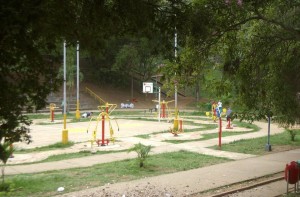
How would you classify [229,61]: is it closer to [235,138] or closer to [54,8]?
[54,8]

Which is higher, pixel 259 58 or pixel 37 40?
pixel 259 58

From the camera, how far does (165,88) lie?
12273mm

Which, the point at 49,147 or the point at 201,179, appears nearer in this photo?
the point at 201,179

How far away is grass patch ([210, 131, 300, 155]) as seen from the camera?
56.7 ft

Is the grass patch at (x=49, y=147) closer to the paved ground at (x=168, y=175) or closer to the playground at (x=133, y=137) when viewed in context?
the playground at (x=133, y=137)

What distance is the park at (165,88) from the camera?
5.04 metres

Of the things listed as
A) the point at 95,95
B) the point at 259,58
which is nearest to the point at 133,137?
the point at 259,58

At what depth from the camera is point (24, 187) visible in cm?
1063

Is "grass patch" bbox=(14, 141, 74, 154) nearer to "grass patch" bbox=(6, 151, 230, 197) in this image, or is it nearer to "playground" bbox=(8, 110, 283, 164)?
"playground" bbox=(8, 110, 283, 164)

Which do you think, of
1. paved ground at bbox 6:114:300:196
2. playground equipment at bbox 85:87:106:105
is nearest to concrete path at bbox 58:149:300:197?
paved ground at bbox 6:114:300:196

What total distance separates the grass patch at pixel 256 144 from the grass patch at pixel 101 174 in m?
2.33

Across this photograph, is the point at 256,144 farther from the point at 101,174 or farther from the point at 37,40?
the point at 37,40

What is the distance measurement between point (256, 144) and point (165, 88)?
847 centimetres

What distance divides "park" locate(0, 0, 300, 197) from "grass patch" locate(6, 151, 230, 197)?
0.03 metres
